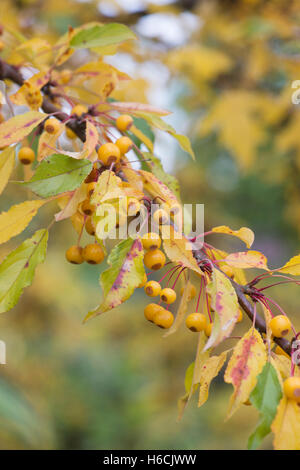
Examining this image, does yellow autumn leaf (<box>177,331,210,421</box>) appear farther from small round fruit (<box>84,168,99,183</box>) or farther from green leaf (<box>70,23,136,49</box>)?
green leaf (<box>70,23,136,49</box>)

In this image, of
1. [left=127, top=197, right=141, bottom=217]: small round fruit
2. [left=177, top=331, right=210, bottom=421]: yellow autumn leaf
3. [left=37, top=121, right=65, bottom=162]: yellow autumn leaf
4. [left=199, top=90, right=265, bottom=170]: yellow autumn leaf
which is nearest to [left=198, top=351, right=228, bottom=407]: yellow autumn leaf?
[left=177, top=331, right=210, bottom=421]: yellow autumn leaf

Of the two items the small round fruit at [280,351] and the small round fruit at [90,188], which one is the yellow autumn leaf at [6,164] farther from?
the small round fruit at [280,351]

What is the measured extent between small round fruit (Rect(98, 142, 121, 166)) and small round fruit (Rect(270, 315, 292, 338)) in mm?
297

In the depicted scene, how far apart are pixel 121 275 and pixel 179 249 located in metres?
0.08

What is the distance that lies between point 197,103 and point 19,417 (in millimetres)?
2048

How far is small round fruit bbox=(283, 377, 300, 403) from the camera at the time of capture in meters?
0.49

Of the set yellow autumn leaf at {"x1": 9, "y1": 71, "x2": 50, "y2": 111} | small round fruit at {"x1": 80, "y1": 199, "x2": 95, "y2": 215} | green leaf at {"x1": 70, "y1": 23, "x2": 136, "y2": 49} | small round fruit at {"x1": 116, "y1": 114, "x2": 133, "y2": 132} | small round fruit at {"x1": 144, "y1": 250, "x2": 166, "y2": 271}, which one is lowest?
small round fruit at {"x1": 144, "y1": 250, "x2": 166, "y2": 271}

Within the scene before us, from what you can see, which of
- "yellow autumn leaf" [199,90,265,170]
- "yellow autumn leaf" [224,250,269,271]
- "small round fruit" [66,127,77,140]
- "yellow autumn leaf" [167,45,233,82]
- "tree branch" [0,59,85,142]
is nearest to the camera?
"yellow autumn leaf" [224,250,269,271]

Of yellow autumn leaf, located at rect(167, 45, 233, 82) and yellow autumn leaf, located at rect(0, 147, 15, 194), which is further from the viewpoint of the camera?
yellow autumn leaf, located at rect(167, 45, 233, 82)

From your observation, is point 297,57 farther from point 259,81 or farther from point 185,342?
point 185,342

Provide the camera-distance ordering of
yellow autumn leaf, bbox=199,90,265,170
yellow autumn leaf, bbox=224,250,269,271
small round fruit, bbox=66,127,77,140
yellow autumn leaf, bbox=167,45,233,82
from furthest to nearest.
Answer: yellow autumn leaf, bbox=199,90,265,170 → yellow autumn leaf, bbox=167,45,233,82 → small round fruit, bbox=66,127,77,140 → yellow autumn leaf, bbox=224,250,269,271

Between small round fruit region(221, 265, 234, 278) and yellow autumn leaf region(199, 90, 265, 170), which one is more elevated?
small round fruit region(221, 265, 234, 278)

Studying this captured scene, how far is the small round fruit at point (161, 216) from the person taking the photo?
558 mm
